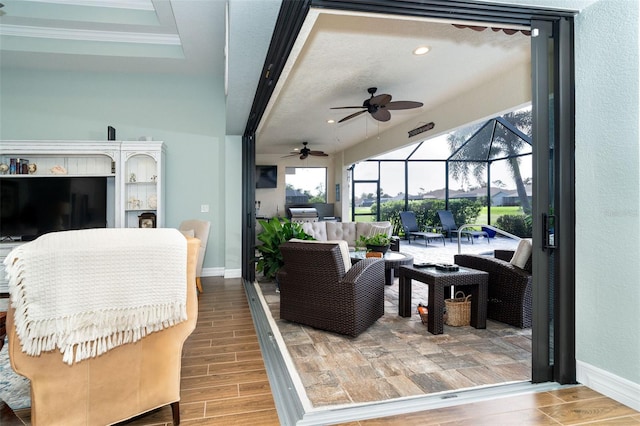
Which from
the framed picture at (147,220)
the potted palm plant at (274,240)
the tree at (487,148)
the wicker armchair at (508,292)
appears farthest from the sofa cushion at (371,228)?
the tree at (487,148)

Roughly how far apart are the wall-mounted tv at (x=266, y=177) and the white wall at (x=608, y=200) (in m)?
9.01

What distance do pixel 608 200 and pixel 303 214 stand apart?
857 centimetres

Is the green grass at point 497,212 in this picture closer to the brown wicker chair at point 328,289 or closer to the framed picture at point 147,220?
the brown wicker chair at point 328,289

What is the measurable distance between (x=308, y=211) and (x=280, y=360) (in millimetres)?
7978

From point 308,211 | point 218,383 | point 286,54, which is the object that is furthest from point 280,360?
point 308,211

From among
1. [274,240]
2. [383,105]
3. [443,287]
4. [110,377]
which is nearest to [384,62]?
[383,105]

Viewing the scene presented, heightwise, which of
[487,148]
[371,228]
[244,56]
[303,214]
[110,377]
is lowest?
[110,377]

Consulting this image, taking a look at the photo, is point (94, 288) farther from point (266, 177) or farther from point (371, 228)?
point (266, 177)

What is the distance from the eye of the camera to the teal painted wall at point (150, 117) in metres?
4.84

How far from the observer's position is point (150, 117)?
17.0 ft

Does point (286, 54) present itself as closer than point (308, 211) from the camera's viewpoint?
Yes

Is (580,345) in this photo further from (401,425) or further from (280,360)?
(280,360)

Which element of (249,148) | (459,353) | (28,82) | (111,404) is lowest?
(459,353)

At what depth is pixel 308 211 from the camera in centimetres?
1034
